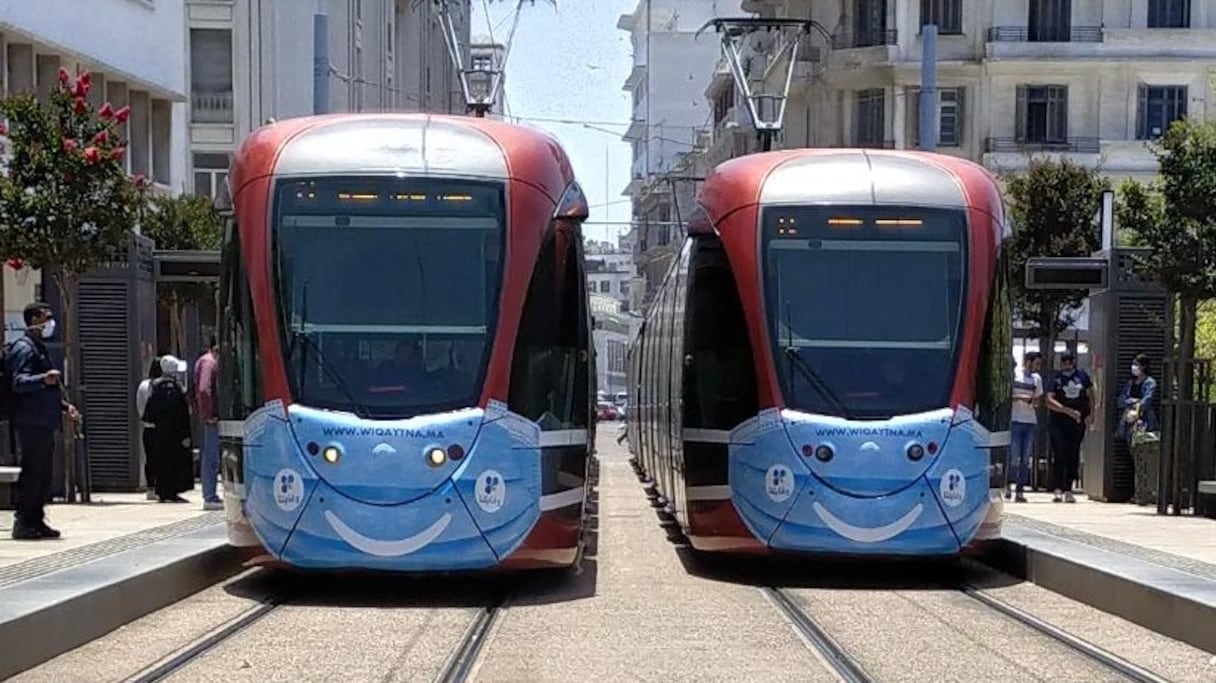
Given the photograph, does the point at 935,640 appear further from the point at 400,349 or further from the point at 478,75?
the point at 478,75

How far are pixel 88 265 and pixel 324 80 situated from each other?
21.0 ft

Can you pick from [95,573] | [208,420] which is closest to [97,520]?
[208,420]

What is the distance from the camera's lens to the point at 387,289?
486 inches

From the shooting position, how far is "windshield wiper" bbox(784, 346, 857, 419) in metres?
13.1

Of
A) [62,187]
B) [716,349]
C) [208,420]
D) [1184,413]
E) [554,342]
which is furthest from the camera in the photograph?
[62,187]

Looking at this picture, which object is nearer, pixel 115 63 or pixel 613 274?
pixel 115 63

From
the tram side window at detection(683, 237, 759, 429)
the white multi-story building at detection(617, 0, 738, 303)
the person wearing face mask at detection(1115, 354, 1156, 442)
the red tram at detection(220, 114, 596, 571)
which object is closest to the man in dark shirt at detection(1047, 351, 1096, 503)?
the person wearing face mask at detection(1115, 354, 1156, 442)

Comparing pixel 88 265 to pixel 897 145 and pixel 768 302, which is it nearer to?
pixel 768 302

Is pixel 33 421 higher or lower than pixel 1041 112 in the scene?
lower

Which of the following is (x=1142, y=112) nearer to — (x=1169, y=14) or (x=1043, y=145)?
(x=1169, y=14)

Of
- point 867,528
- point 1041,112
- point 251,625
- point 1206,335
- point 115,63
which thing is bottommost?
point 251,625

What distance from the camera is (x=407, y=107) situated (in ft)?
242

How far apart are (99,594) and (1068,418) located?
1314 centimetres

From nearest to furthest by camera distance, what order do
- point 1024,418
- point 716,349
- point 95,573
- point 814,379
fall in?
point 95,573
point 814,379
point 716,349
point 1024,418
